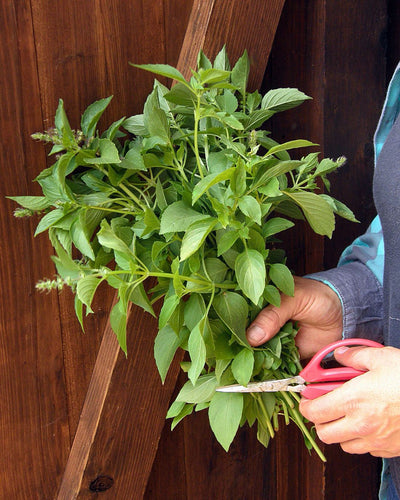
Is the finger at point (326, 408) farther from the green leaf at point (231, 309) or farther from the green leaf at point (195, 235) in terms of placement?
the green leaf at point (195, 235)

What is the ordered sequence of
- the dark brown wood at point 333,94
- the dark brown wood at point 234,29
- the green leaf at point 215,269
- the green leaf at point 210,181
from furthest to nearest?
1. the dark brown wood at point 333,94
2. the dark brown wood at point 234,29
3. the green leaf at point 215,269
4. the green leaf at point 210,181

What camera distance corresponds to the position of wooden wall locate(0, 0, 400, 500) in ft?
2.29

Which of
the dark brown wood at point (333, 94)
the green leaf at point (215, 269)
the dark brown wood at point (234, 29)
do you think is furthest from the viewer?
the dark brown wood at point (333, 94)

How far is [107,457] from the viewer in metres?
0.80

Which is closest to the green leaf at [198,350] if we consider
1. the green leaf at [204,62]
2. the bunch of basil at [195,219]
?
the bunch of basil at [195,219]

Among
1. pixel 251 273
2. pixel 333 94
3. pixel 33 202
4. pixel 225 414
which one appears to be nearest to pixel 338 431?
pixel 225 414

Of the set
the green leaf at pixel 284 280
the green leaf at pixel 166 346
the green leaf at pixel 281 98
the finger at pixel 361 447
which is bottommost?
the finger at pixel 361 447

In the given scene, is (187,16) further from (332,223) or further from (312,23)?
(332,223)

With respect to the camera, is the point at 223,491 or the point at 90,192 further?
the point at 223,491

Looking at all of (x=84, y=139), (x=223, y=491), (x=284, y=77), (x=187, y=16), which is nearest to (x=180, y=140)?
(x=84, y=139)

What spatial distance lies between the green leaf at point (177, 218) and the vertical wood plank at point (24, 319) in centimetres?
24

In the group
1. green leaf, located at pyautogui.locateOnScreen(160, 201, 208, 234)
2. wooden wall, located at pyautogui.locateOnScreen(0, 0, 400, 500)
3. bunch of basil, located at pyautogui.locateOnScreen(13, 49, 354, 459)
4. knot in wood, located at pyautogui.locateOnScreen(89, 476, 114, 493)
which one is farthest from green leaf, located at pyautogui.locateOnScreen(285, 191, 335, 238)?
knot in wood, located at pyautogui.locateOnScreen(89, 476, 114, 493)

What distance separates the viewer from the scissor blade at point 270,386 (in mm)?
640

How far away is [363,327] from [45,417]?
1.60 feet
